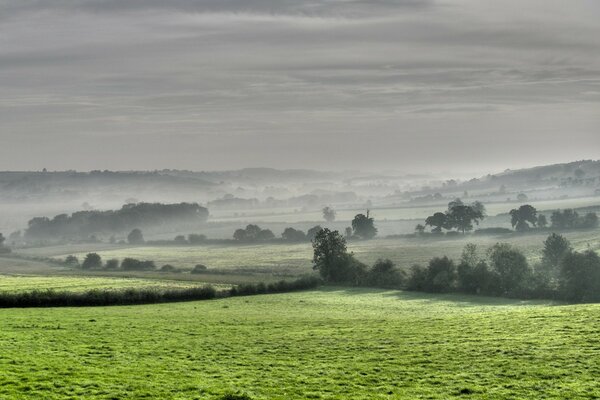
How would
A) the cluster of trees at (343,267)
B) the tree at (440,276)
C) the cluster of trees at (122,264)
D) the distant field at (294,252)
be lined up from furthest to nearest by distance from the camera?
the cluster of trees at (122,264)
the distant field at (294,252)
the cluster of trees at (343,267)
the tree at (440,276)

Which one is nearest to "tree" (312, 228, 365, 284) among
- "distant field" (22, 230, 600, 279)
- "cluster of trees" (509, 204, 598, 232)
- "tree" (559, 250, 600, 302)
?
"distant field" (22, 230, 600, 279)

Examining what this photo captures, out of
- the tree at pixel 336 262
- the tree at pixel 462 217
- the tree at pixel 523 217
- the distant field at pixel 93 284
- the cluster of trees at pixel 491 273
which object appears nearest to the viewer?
the cluster of trees at pixel 491 273

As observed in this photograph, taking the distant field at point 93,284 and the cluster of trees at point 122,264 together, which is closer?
the distant field at point 93,284

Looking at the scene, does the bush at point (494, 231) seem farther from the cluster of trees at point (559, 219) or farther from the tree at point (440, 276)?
the tree at point (440, 276)

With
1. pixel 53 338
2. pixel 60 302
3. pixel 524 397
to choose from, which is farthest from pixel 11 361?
pixel 60 302

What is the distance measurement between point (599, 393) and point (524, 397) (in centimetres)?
342

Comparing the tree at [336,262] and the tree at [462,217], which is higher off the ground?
the tree at [462,217]

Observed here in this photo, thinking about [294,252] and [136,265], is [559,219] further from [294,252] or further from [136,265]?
[136,265]

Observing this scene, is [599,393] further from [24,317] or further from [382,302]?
[382,302]

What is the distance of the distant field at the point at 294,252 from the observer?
137750 millimetres

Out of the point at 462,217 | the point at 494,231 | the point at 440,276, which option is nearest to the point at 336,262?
the point at 440,276

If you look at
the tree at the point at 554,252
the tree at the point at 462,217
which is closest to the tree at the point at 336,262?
the tree at the point at 554,252

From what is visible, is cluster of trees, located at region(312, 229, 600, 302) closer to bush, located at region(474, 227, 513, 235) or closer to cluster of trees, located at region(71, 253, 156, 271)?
cluster of trees, located at region(71, 253, 156, 271)

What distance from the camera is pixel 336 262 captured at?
112m
